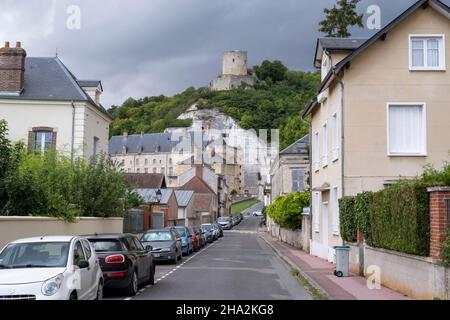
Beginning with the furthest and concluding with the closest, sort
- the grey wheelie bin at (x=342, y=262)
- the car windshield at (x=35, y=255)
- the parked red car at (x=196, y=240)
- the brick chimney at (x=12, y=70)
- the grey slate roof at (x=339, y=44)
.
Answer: the parked red car at (x=196, y=240) < the brick chimney at (x=12, y=70) < the grey slate roof at (x=339, y=44) < the grey wheelie bin at (x=342, y=262) < the car windshield at (x=35, y=255)

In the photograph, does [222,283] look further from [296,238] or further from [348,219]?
[296,238]

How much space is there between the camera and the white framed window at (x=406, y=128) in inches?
933

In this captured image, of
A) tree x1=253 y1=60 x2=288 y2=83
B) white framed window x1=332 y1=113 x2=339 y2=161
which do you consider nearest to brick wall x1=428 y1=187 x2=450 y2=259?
white framed window x1=332 y1=113 x2=339 y2=161

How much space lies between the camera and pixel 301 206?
4022 cm

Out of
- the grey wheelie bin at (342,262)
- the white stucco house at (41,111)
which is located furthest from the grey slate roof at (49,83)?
the grey wheelie bin at (342,262)

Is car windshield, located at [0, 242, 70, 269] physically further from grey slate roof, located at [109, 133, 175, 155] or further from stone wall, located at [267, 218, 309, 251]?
grey slate roof, located at [109, 133, 175, 155]

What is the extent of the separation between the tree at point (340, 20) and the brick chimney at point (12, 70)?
29.2 meters

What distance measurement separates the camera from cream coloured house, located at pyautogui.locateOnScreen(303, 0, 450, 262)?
23656 mm

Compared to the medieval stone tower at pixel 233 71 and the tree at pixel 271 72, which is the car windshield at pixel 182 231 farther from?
the tree at pixel 271 72

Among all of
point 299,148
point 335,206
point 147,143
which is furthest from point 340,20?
point 147,143

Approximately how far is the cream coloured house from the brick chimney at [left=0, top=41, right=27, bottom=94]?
1714 centimetres

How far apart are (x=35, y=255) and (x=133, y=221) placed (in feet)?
87.0

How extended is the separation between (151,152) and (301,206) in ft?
365

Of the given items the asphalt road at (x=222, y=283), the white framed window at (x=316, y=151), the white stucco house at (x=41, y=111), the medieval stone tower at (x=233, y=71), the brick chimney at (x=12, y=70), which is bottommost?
the asphalt road at (x=222, y=283)
